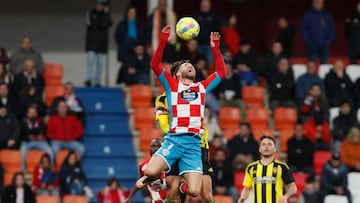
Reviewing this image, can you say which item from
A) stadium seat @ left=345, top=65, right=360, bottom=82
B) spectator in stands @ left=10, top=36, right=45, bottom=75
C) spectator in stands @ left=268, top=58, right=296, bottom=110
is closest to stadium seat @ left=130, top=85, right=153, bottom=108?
spectator in stands @ left=10, top=36, right=45, bottom=75

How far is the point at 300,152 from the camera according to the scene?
21672 millimetres

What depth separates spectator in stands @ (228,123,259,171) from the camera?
840 inches

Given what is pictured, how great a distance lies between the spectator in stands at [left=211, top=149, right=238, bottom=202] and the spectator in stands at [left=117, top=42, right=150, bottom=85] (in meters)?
3.21

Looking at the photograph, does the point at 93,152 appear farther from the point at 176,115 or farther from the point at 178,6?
the point at 176,115

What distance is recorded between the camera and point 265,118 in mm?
22969

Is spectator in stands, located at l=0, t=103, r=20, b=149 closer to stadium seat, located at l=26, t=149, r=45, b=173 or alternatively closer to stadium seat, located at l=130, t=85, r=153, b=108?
stadium seat, located at l=26, t=149, r=45, b=173

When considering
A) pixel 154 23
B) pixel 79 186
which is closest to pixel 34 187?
pixel 79 186

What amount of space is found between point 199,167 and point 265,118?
30.1 feet

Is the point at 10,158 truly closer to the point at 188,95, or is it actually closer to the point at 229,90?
the point at 229,90

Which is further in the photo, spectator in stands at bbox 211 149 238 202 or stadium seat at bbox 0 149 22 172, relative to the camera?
stadium seat at bbox 0 149 22 172

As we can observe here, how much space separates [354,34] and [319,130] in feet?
8.94

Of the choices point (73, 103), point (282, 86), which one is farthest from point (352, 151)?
point (73, 103)

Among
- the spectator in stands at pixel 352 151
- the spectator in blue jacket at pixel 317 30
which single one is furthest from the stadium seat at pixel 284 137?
the spectator in blue jacket at pixel 317 30

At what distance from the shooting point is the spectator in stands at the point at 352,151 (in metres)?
21.6
